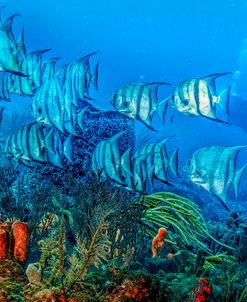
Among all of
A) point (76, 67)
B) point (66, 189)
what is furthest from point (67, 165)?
point (76, 67)

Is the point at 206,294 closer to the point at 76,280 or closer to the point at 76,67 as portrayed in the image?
the point at 76,280

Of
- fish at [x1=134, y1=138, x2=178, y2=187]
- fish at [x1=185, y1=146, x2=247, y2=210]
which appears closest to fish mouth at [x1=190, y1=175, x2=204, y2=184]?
fish at [x1=185, y1=146, x2=247, y2=210]

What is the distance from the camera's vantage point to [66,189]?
611 cm

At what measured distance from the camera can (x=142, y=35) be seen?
9869cm

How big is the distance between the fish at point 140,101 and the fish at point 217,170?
41.9 inches

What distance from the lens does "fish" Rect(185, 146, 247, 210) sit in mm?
3807

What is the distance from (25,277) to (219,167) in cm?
230

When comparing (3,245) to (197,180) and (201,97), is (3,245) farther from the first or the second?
(201,97)

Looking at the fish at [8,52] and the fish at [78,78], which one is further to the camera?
the fish at [78,78]

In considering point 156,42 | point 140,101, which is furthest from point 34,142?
point 156,42

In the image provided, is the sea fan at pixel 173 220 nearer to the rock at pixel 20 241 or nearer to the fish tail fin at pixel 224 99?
the fish tail fin at pixel 224 99

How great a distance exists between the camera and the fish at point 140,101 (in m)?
4.75

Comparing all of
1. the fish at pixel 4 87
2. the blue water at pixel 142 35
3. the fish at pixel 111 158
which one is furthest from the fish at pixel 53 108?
the blue water at pixel 142 35

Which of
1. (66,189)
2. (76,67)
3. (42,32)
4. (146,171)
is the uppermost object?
(42,32)
